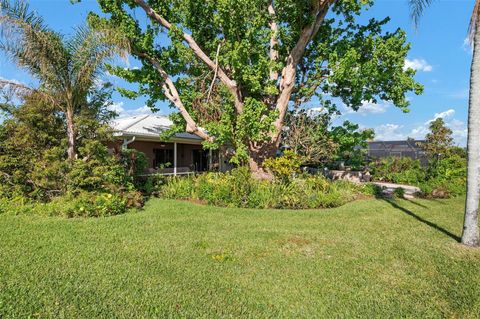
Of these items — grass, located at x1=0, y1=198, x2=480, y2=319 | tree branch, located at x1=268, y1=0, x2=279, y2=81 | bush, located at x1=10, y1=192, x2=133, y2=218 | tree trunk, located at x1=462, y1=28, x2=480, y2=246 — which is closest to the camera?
grass, located at x1=0, y1=198, x2=480, y2=319

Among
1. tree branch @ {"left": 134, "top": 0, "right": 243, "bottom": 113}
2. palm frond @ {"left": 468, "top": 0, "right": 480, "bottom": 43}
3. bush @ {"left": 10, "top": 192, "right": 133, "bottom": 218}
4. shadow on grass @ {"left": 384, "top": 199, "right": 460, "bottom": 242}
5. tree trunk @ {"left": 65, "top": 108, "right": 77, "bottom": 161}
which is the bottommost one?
shadow on grass @ {"left": 384, "top": 199, "right": 460, "bottom": 242}

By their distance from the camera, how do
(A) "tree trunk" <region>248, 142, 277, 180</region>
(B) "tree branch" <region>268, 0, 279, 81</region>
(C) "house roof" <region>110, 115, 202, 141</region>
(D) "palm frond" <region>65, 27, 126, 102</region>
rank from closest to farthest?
1. (D) "palm frond" <region>65, 27, 126, 102</region>
2. (A) "tree trunk" <region>248, 142, 277, 180</region>
3. (B) "tree branch" <region>268, 0, 279, 81</region>
4. (C) "house roof" <region>110, 115, 202, 141</region>

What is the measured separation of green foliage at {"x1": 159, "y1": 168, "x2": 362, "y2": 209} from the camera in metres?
10.7

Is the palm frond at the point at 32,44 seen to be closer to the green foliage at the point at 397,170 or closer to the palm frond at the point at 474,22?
the palm frond at the point at 474,22

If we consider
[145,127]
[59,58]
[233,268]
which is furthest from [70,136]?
[233,268]

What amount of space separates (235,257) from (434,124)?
24.5 m

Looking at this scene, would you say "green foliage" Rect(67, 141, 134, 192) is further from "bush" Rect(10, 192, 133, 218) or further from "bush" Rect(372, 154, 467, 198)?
"bush" Rect(372, 154, 467, 198)

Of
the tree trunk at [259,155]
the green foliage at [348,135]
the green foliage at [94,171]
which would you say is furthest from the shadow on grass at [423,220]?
the green foliage at [94,171]

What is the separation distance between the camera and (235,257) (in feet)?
17.8

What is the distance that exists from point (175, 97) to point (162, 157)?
783cm

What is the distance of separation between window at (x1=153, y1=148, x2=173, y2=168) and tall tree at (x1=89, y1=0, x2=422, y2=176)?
587cm

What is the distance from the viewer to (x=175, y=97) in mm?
13234

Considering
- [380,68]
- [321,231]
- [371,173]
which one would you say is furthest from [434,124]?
[321,231]

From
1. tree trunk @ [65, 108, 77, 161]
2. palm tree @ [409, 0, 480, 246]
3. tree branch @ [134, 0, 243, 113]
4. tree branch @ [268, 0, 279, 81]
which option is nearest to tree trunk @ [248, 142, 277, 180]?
tree branch @ [134, 0, 243, 113]
